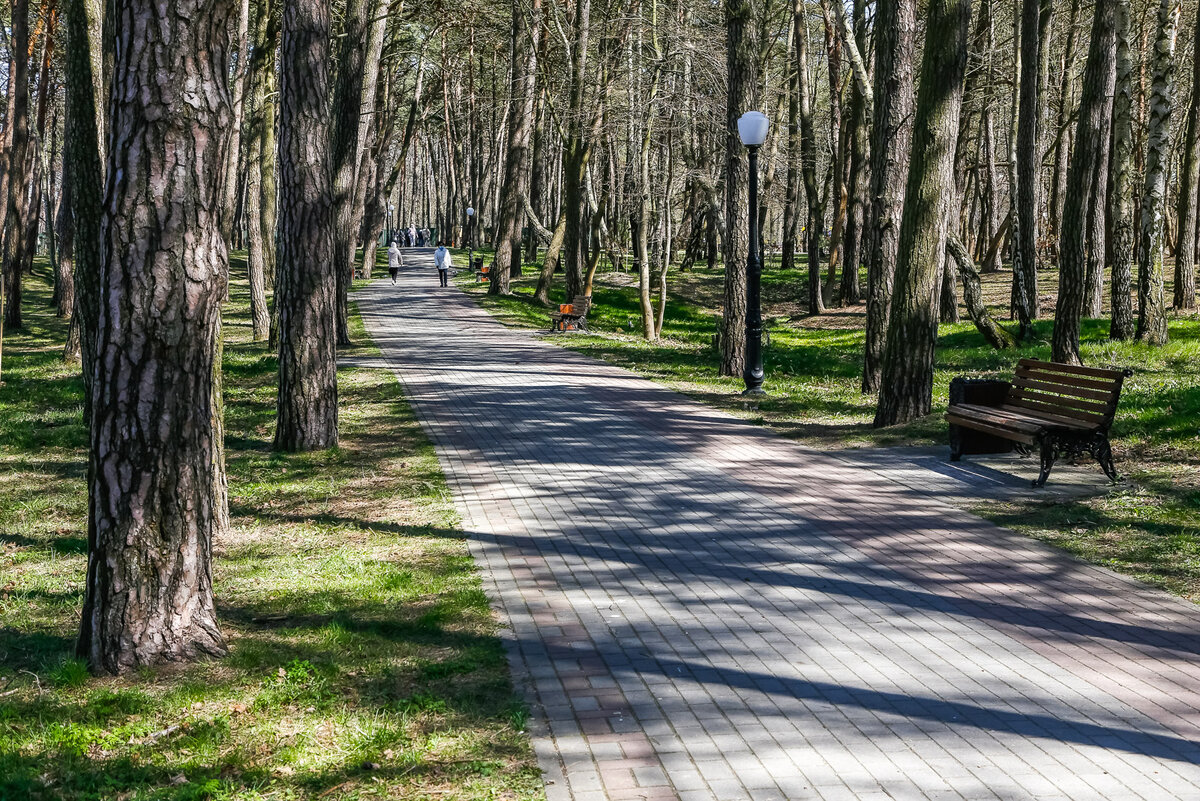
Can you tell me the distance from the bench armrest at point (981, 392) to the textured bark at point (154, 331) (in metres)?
7.81

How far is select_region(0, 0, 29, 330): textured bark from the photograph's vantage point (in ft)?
66.1

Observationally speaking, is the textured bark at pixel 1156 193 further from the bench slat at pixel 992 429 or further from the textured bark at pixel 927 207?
the bench slat at pixel 992 429

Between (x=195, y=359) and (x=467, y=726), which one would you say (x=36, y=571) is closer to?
(x=195, y=359)

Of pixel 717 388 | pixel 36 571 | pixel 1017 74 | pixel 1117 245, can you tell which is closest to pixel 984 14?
pixel 1017 74

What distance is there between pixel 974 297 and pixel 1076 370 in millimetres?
9134

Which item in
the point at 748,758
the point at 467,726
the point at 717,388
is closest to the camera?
the point at 748,758

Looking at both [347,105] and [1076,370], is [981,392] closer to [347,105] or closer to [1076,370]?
[1076,370]

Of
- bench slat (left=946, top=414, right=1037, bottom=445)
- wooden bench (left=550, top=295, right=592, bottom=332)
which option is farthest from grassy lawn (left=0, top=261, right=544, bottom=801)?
wooden bench (left=550, top=295, right=592, bottom=332)

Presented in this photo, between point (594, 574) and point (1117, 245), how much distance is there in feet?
51.4

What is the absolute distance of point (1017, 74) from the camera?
93.0 ft

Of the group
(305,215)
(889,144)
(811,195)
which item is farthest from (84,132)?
(811,195)

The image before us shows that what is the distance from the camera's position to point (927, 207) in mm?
12227

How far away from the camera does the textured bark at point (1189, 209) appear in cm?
2153

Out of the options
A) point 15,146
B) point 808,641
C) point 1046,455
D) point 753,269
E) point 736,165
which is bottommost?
point 808,641
